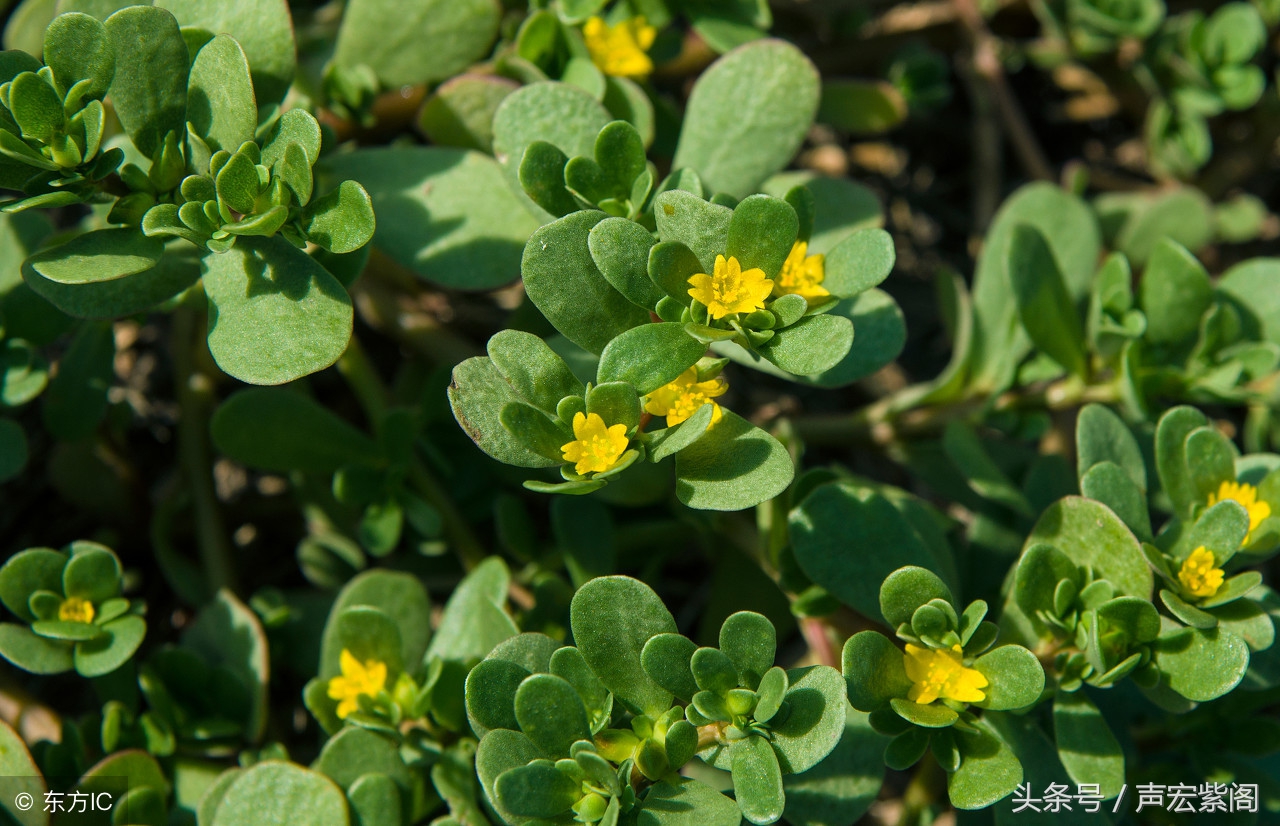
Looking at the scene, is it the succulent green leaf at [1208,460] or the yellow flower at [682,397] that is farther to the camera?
the succulent green leaf at [1208,460]

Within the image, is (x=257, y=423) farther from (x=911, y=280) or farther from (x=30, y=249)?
(x=911, y=280)

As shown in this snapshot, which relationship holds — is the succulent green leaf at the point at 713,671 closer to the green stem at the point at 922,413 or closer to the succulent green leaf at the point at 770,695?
the succulent green leaf at the point at 770,695

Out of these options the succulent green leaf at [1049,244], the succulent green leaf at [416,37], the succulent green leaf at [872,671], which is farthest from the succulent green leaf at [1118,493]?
the succulent green leaf at [416,37]

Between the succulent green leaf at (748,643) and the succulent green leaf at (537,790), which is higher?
the succulent green leaf at (748,643)

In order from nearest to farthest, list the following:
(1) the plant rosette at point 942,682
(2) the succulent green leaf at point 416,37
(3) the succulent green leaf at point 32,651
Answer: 1. (1) the plant rosette at point 942,682
2. (3) the succulent green leaf at point 32,651
3. (2) the succulent green leaf at point 416,37

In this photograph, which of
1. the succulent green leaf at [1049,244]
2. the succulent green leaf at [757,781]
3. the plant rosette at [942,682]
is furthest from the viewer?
the succulent green leaf at [1049,244]

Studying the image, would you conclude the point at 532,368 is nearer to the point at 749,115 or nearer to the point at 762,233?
the point at 762,233
